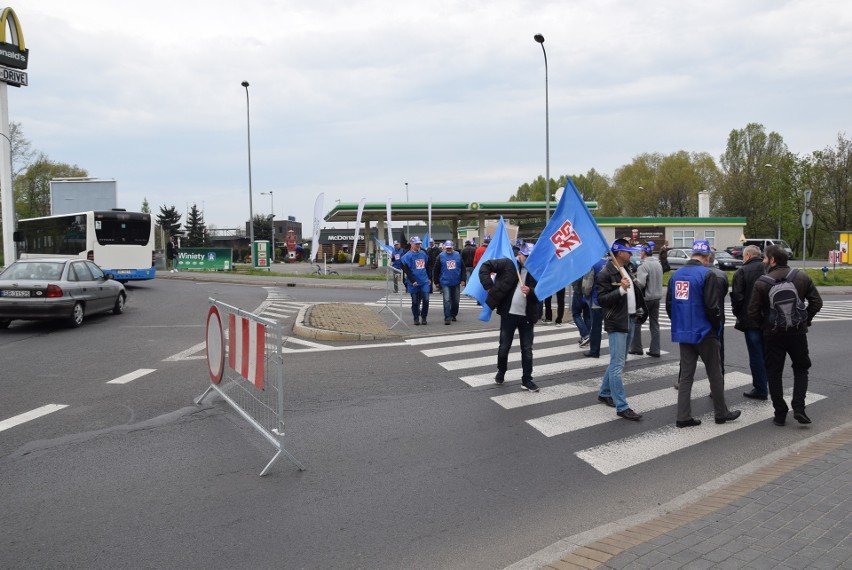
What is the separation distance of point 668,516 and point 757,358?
164 inches

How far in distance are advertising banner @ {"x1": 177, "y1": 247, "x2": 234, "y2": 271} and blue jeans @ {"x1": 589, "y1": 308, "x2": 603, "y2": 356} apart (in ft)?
120

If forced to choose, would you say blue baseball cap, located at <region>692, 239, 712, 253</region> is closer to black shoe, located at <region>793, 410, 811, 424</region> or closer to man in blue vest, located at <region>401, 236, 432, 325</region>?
black shoe, located at <region>793, 410, 811, 424</region>

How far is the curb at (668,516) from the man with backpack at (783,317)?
2.80 ft

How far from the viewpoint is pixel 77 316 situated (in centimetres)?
1388

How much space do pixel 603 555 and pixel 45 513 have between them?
12.4 ft

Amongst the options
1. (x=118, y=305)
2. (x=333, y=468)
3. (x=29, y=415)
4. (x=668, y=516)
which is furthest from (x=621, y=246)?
(x=118, y=305)

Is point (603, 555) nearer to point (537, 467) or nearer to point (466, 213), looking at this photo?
point (537, 467)

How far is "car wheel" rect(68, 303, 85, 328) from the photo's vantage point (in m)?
13.7

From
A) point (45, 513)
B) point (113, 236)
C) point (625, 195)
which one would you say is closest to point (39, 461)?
point (45, 513)

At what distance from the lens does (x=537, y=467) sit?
543 centimetres

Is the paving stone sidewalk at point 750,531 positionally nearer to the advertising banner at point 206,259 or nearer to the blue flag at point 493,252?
the blue flag at point 493,252

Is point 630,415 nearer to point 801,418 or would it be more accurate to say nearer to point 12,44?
point 801,418

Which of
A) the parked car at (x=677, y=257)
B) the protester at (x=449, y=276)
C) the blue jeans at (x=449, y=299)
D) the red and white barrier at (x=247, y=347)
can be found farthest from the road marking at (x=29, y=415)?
the parked car at (x=677, y=257)

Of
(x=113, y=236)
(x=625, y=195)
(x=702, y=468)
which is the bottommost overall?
(x=702, y=468)
